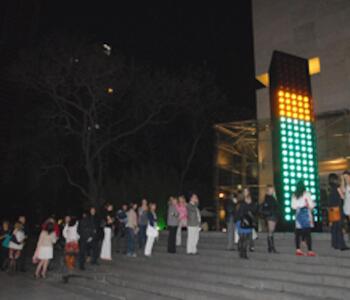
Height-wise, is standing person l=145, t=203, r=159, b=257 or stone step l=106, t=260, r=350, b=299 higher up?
standing person l=145, t=203, r=159, b=257

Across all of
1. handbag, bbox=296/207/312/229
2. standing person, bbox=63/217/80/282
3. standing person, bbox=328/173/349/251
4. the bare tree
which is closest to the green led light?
handbag, bbox=296/207/312/229

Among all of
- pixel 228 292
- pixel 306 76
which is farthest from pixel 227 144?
pixel 228 292

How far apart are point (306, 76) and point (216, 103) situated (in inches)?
639

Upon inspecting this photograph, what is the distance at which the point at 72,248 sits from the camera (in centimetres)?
1255

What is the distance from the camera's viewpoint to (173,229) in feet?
39.6

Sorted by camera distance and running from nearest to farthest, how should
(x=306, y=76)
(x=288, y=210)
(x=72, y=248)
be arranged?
(x=72, y=248) → (x=288, y=210) → (x=306, y=76)

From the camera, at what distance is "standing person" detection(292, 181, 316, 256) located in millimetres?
8969

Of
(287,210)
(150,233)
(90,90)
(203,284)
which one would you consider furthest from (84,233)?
(90,90)

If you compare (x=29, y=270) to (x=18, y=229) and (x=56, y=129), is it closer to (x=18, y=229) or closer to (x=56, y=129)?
(x=18, y=229)

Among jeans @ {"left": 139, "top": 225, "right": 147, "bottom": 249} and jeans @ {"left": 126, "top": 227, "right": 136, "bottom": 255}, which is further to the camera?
jeans @ {"left": 139, "top": 225, "right": 147, "bottom": 249}

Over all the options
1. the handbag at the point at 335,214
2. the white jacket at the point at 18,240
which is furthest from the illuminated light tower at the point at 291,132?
the white jacket at the point at 18,240

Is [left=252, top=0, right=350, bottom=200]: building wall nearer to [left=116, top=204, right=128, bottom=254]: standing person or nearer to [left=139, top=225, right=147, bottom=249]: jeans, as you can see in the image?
[left=116, top=204, right=128, bottom=254]: standing person

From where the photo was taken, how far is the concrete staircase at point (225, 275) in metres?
7.55

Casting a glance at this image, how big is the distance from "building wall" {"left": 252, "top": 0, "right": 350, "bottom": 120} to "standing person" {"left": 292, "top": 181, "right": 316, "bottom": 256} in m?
11.2
